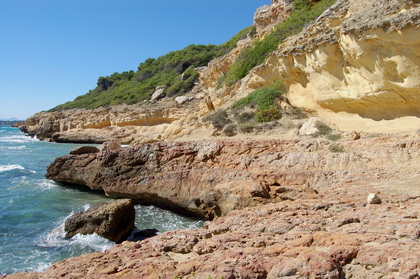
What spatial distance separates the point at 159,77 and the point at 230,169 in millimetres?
40995

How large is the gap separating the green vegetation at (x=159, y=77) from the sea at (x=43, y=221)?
991 inches

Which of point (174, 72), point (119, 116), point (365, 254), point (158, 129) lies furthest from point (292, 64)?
point (174, 72)

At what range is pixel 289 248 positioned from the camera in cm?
411

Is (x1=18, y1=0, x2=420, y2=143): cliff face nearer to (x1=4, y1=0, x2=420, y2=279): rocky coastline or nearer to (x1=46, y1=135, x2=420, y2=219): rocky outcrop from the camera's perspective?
(x1=4, y1=0, x2=420, y2=279): rocky coastline

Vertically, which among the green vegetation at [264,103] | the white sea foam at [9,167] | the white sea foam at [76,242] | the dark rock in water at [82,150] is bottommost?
the white sea foam at [76,242]

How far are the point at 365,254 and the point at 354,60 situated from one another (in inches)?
367

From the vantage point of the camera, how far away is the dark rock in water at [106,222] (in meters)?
8.34

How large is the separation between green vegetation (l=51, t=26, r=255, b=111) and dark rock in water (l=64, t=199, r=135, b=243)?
91.7ft

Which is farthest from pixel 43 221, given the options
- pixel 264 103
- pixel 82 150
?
pixel 264 103

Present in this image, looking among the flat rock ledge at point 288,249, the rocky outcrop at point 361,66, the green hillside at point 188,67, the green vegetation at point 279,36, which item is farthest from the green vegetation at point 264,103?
the flat rock ledge at point 288,249

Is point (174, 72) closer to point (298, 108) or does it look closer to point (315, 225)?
point (298, 108)

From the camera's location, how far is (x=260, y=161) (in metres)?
10.2

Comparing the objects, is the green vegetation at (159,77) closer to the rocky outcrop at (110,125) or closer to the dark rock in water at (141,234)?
the rocky outcrop at (110,125)

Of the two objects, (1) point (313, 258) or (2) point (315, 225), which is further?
(2) point (315, 225)
